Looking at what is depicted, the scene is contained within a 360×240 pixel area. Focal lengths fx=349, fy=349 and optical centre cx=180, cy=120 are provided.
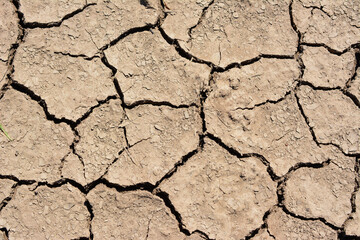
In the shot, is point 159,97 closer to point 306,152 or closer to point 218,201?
point 218,201

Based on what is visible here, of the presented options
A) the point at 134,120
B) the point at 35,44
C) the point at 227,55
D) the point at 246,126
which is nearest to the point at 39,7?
the point at 35,44

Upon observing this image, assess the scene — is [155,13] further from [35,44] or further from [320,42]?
[320,42]

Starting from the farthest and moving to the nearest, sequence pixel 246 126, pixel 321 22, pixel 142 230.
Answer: pixel 321 22 → pixel 246 126 → pixel 142 230

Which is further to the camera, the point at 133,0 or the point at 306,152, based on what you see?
the point at 133,0

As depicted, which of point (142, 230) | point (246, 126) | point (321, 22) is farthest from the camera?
point (321, 22)

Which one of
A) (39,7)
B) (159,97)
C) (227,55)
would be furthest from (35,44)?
(227,55)

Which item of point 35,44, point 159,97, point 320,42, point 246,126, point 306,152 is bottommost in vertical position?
point 306,152

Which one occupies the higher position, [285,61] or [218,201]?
[285,61]
